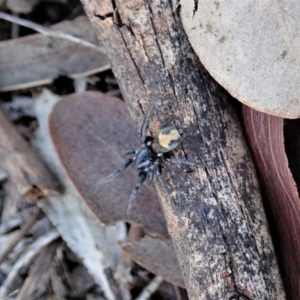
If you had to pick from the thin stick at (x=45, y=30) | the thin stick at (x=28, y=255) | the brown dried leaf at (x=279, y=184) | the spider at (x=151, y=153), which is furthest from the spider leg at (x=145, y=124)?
the thin stick at (x=28, y=255)

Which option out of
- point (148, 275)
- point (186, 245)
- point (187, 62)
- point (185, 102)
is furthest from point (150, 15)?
point (148, 275)

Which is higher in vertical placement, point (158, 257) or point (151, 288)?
point (158, 257)

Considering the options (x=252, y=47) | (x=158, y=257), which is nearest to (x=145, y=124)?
(x=252, y=47)

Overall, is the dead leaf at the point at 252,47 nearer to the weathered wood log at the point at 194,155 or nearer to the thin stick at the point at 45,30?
the weathered wood log at the point at 194,155

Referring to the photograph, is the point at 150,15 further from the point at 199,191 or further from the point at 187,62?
the point at 199,191

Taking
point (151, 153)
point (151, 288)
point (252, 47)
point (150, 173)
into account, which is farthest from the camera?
point (151, 288)

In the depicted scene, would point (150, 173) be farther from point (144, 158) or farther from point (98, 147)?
point (98, 147)

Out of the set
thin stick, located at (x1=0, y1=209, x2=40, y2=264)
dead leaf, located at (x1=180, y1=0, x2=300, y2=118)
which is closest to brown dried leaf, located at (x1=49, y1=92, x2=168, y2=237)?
thin stick, located at (x1=0, y1=209, x2=40, y2=264)
